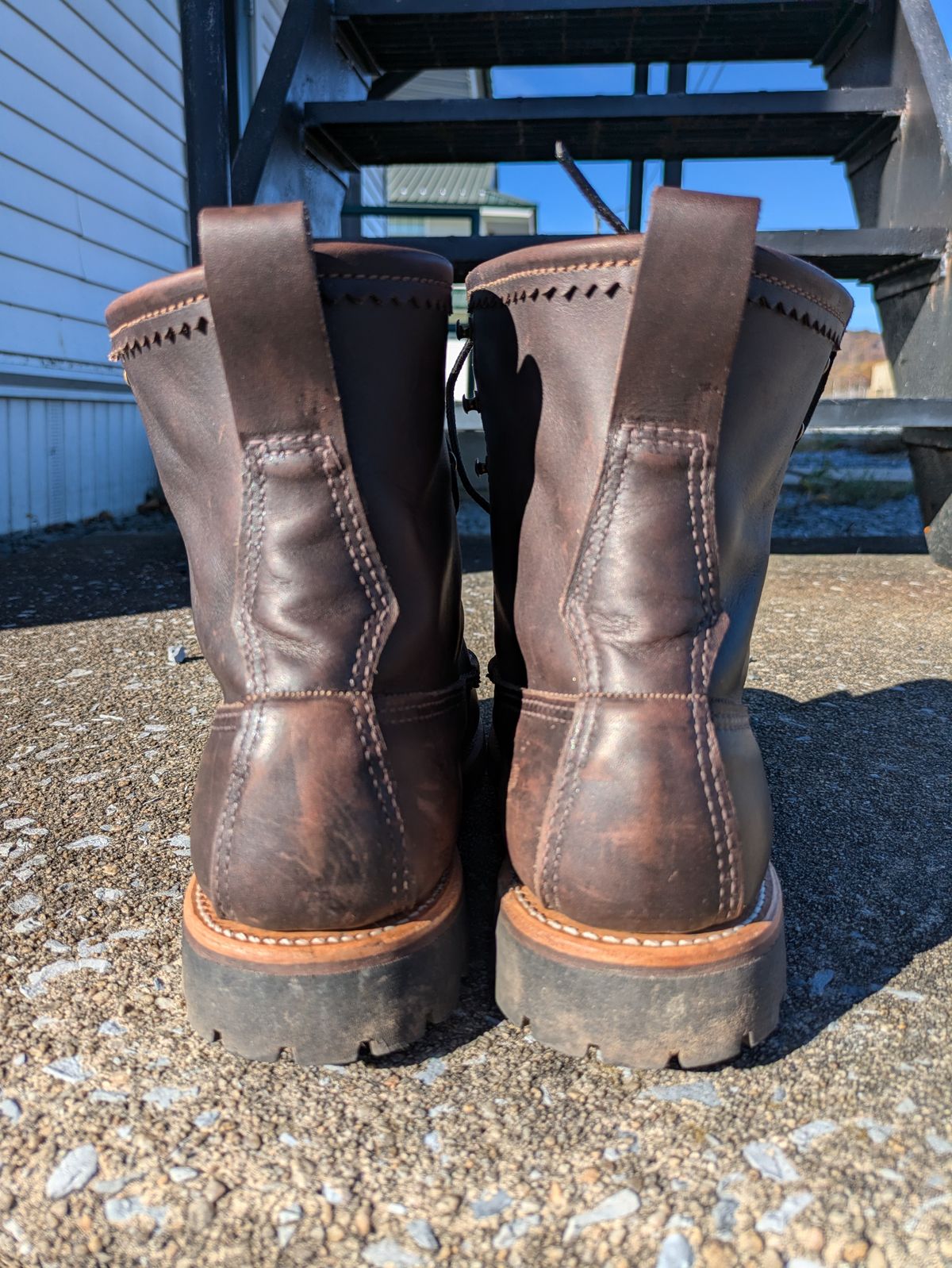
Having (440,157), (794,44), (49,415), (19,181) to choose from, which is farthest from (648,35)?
(49,415)

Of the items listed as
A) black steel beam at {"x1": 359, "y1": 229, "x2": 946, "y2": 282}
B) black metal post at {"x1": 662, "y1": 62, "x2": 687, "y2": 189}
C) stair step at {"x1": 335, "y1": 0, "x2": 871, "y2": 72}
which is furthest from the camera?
black metal post at {"x1": 662, "y1": 62, "x2": 687, "y2": 189}

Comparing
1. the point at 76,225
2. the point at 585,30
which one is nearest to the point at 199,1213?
the point at 585,30

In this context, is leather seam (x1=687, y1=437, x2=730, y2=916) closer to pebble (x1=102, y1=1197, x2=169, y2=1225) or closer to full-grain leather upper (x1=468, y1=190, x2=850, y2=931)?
full-grain leather upper (x1=468, y1=190, x2=850, y2=931)

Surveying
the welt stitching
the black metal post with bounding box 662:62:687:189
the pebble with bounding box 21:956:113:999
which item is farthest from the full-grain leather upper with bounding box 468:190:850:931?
the black metal post with bounding box 662:62:687:189

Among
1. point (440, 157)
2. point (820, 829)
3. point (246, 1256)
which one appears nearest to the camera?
point (246, 1256)

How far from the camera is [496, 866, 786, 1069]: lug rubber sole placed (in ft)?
2.44

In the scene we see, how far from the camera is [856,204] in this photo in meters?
3.02

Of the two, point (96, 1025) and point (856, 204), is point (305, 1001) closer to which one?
point (96, 1025)

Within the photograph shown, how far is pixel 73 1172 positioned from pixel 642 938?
46 centimetres

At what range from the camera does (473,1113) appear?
720mm

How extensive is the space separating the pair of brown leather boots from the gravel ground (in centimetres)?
5

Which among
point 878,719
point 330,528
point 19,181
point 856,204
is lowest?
point 878,719

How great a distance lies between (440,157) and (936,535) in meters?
2.09

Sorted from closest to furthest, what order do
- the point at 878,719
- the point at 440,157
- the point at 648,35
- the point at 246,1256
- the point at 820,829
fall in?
the point at 246,1256 → the point at 820,829 → the point at 878,719 → the point at 648,35 → the point at 440,157
